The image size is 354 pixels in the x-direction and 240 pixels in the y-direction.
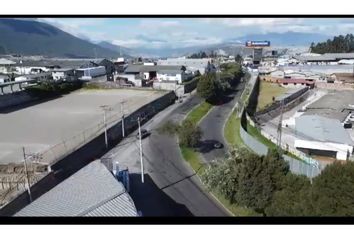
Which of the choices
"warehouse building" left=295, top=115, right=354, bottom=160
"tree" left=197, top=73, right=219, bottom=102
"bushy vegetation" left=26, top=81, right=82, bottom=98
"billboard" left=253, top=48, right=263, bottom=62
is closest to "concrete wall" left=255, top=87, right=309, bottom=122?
"tree" left=197, top=73, right=219, bottom=102

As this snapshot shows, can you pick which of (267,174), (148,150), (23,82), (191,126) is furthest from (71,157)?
(23,82)

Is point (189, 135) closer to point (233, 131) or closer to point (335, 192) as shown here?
point (233, 131)

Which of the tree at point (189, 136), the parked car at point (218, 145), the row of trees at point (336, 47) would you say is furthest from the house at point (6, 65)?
the row of trees at point (336, 47)

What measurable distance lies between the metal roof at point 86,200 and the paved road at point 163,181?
0.64m

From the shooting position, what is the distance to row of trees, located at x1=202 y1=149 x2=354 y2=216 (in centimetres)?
257

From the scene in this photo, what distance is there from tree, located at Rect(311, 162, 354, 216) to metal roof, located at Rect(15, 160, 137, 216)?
125 centimetres

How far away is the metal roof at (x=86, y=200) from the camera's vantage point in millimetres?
2449

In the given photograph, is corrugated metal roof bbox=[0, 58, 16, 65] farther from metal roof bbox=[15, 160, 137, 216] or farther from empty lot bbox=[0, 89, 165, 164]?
metal roof bbox=[15, 160, 137, 216]

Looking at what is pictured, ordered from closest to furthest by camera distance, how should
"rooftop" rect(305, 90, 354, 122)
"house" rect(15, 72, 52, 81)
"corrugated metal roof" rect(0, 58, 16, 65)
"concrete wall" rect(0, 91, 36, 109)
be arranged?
"rooftop" rect(305, 90, 354, 122) < "concrete wall" rect(0, 91, 36, 109) < "house" rect(15, 72, 52, 81) < "corrugated metal roof" rect(0, 58, 16, 65)

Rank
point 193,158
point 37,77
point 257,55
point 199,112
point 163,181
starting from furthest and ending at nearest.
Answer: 1. point 257,55
2. point 37,77
3. point 199,112
4. point 193,158
5. point 163,181

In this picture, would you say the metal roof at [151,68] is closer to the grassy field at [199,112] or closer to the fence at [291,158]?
the grassy field at [199,112]

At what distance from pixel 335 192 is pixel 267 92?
27.5 feet

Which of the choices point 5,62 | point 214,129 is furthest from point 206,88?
point 5,62

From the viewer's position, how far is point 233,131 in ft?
20.4
